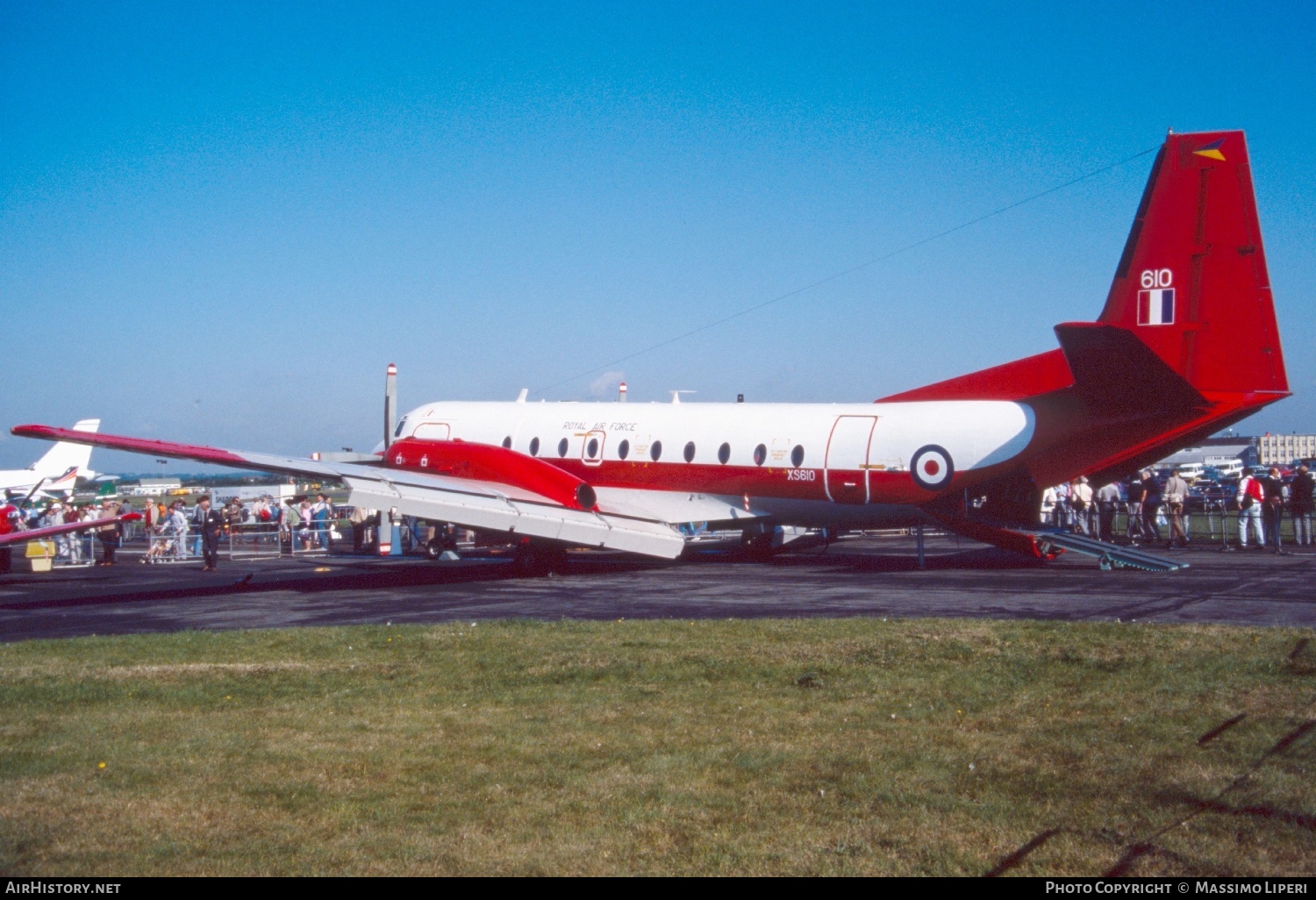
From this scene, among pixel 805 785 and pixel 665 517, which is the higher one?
pixel 665 517

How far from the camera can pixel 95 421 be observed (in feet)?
148

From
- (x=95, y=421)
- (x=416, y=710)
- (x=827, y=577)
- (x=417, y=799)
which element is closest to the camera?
(x=417, y=799)

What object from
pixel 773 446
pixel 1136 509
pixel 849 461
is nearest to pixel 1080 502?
pixel 1136 509

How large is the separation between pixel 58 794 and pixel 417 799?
213 cm

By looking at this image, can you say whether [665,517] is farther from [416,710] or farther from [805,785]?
[805,785]

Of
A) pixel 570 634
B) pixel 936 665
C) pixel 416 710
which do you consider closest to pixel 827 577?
pixel 570 634

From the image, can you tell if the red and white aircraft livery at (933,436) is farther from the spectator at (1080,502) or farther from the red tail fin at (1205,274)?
the spectator at (1080,502)

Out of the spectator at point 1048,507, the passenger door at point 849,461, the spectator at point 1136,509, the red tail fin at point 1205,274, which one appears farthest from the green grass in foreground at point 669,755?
the spectator at point 1048,507

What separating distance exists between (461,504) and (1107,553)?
11.7m

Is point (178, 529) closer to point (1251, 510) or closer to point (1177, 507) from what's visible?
point (1177, 507)

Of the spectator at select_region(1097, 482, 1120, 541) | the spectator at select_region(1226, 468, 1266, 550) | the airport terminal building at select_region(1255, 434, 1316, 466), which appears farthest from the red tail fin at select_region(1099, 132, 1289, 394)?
the airport terminal building at select_region(1255, 434, 1316, 466)

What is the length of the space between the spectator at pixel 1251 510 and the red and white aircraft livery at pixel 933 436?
7.92 metres

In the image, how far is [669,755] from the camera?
288 inches

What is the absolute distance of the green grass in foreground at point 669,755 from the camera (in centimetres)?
542
